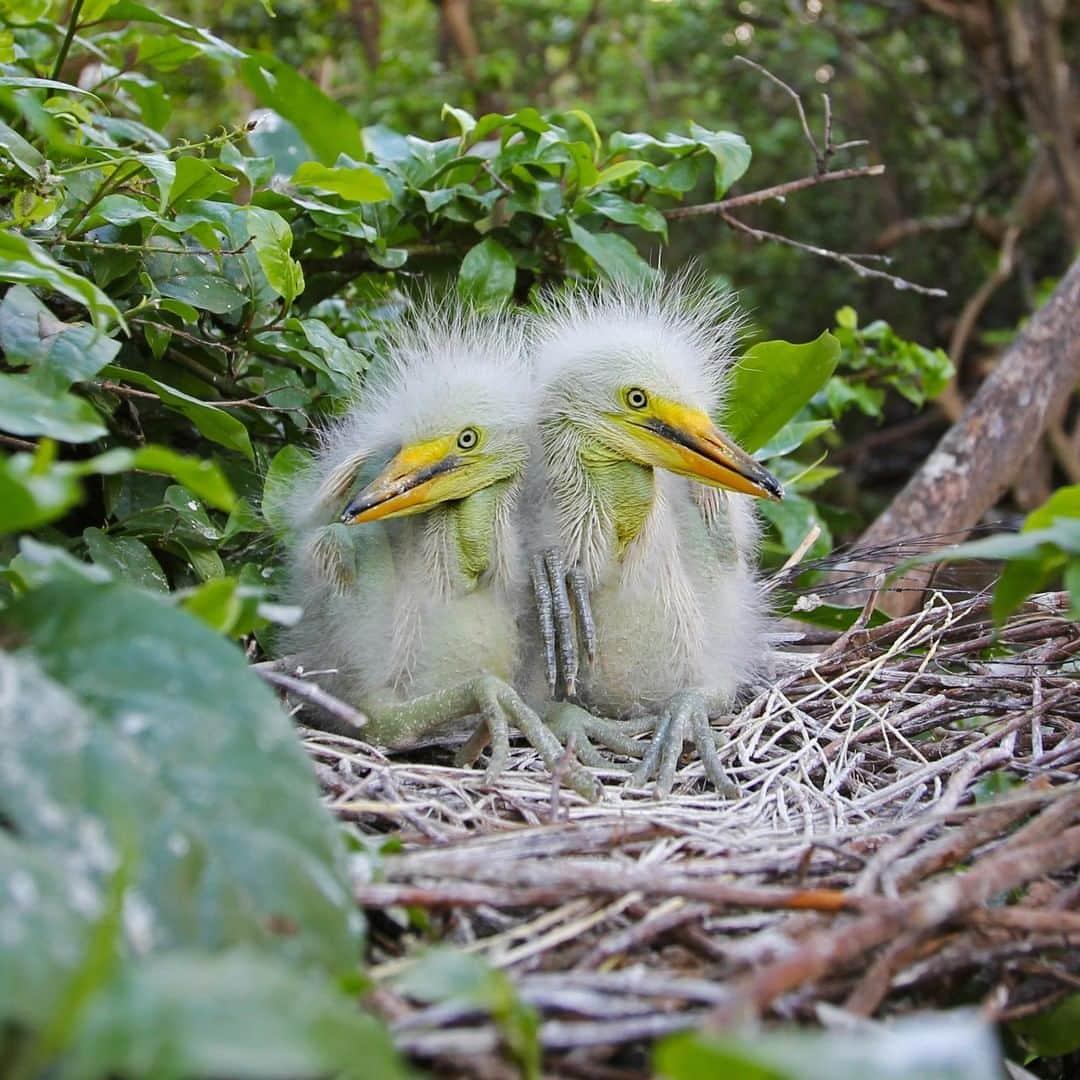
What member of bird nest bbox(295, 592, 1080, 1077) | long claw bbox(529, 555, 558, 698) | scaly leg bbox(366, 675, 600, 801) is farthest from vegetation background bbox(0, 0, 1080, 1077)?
long claw bbox(529, 555, 558, 698)

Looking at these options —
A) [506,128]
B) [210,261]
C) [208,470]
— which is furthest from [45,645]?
[506,128]

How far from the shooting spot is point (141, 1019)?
0.60 metres

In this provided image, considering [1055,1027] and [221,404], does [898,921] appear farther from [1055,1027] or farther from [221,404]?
[221,404]

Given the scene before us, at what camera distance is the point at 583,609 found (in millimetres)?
1614

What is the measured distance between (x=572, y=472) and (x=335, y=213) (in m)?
0.45

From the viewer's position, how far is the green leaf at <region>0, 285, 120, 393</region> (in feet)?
3.75

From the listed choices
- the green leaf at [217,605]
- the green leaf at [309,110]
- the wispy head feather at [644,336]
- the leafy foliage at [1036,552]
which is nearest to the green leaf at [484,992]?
the green leaf at [217,605]

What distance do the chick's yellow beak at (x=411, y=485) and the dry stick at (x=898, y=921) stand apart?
2.49 ft

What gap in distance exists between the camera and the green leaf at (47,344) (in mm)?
1143

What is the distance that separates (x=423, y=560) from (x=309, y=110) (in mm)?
738

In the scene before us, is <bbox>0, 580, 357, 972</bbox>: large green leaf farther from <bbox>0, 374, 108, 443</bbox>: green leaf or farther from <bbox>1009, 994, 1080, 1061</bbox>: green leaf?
<bbox>1009, 994, 1080, 1061</bbox>: green leaf

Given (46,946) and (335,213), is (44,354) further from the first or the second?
(46,946)

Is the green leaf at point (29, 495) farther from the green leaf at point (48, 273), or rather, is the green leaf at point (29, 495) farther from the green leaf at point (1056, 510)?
the green leaf at point (1056, 510)

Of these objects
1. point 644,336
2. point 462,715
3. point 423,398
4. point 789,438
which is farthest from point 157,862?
point 789,438
